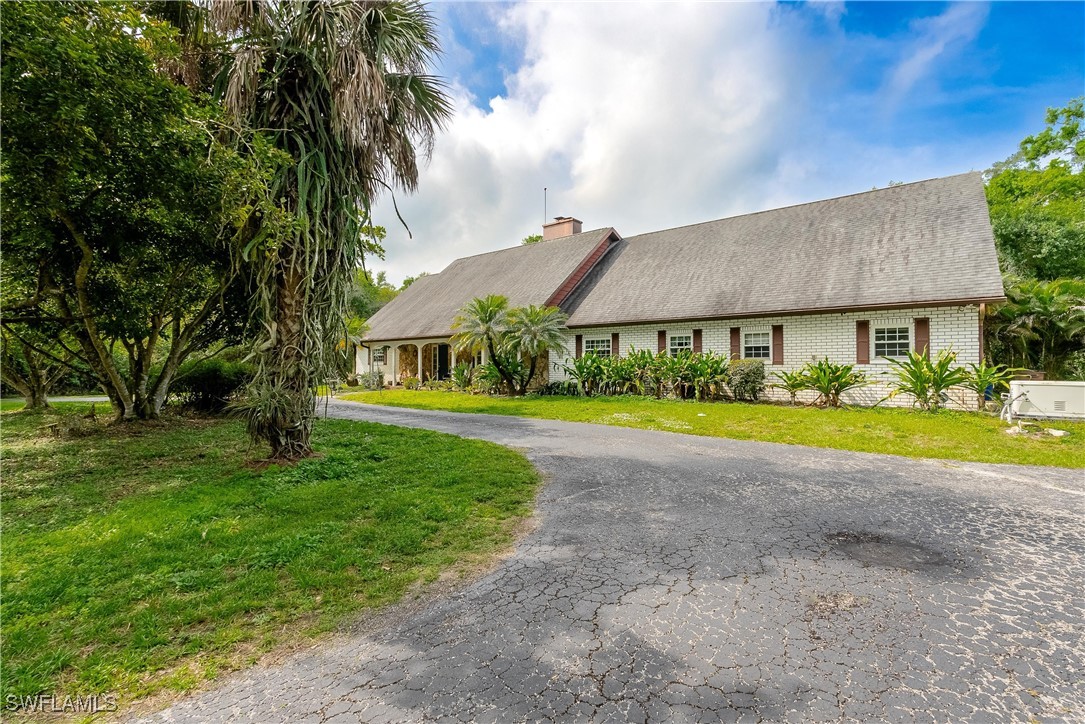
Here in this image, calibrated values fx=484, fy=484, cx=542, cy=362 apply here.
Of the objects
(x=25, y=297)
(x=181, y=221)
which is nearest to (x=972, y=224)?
(x=181, y=221)

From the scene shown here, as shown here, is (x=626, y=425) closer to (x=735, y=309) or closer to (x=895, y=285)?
(x=735, y=309)

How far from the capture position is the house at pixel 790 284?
1302cm

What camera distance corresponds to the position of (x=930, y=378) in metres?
11.7

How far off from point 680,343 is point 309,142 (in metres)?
13.4

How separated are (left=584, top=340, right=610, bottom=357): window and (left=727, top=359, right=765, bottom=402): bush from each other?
5.03 meters

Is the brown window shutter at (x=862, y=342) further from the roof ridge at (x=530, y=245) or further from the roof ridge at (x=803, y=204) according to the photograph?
the roof ridge at (x=530, y=245)

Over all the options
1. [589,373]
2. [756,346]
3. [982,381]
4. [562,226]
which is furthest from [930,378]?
[562,226]

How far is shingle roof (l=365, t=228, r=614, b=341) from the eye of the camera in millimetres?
21470

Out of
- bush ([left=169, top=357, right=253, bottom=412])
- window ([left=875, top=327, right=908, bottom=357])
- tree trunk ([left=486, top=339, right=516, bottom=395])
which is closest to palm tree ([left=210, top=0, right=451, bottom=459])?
bush ([left=169, top=357, right=253, bottom=412])

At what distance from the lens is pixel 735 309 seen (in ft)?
51.1

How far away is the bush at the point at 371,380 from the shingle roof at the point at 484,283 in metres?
2.03

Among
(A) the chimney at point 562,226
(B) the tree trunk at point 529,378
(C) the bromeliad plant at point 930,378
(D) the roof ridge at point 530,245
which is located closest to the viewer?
(C) the bromeliad plant at point 930,378

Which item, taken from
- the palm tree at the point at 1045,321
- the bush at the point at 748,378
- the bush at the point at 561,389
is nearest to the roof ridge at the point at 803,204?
the palm tree at the point at 1045,321

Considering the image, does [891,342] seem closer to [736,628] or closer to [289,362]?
[736,628]
